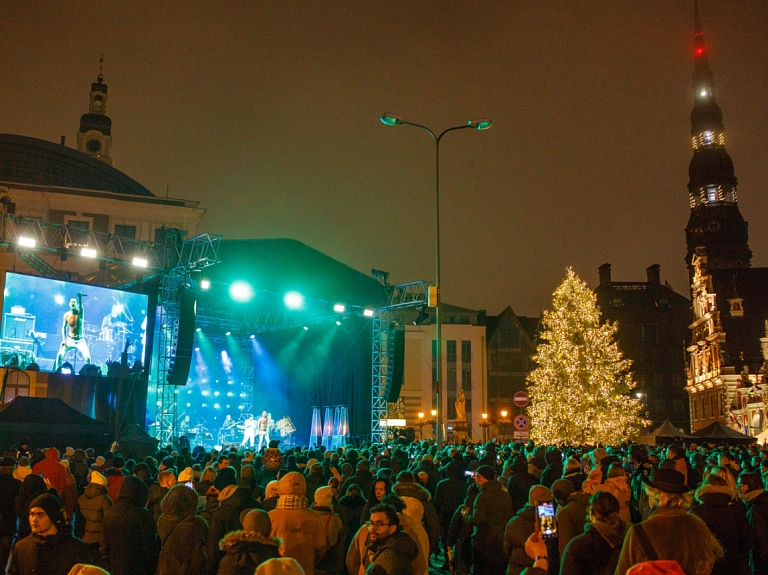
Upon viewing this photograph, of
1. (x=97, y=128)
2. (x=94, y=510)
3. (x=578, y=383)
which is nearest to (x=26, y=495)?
(x=94, y=510)

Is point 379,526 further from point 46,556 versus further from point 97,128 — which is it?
point 97,128

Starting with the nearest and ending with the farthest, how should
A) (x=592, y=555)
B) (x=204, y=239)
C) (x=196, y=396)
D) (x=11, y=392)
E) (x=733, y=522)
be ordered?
1. (x=592, y=555)
2. (x=733, y=522)
3. (x=11, y=392)
4. (x=204, y=239)
5. (x=196, y=396)

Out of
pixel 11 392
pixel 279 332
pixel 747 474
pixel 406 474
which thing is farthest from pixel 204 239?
pixel 747 474

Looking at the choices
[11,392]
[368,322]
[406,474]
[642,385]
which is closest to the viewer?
[406,474]

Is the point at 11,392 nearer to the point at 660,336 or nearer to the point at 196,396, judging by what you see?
the point at 196,396

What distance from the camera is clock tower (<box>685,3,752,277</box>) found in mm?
82375

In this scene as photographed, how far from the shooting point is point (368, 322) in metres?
34.1

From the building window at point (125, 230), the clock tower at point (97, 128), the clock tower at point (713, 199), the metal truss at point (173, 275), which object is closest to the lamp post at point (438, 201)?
the metal truss at point (173, 275)

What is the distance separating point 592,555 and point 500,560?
3.45 m

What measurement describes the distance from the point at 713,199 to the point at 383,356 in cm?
6645

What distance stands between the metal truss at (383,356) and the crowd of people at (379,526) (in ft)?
67.6

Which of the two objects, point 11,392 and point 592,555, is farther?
point 11,392

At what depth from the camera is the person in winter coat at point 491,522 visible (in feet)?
26.6

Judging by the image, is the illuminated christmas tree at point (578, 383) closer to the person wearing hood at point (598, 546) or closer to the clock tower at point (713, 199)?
the person wearing hood at point (598, 546)
